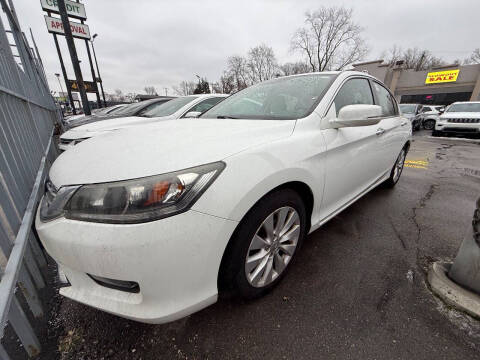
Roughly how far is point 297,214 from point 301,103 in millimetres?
915

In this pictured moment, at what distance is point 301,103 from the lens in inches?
72.9

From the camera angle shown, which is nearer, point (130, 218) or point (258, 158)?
point (130, 218)

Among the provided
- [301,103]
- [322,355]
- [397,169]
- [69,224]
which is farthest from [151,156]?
[397,169]

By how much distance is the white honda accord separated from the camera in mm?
988

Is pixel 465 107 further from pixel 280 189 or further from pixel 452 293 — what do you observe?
pixel 280 189

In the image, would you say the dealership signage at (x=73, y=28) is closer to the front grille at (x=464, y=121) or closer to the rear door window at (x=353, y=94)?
the rear door window at (x=353, y=94)

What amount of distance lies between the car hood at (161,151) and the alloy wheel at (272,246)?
20.1 inches

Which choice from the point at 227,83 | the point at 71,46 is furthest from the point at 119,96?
the point at 71,46

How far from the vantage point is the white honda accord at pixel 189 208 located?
38.9 inches

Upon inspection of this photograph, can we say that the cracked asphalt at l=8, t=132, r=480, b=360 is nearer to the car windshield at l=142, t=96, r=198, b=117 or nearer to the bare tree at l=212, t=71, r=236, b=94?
the car windshield at l=142, t=96, r=198, b=117

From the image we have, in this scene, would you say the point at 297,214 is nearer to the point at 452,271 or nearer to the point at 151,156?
the point at 151,156

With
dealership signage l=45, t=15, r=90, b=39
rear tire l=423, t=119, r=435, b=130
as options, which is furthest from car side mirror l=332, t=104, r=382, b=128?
rear tire l=423, t=119, r=435, b=130

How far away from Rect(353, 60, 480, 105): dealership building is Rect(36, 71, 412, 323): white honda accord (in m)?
27.6

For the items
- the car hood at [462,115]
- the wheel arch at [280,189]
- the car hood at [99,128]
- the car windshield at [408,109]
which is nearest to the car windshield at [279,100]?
the wheel arch at [280,189]
